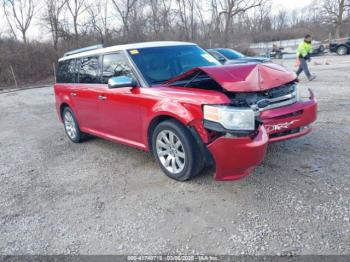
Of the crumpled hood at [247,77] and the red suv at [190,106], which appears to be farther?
the crumpled hood at [247,77]

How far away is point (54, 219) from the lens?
3.30m

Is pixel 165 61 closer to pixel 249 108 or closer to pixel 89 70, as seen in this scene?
pixel 89 70

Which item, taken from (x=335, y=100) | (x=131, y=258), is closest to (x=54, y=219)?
(x=131, y=258)

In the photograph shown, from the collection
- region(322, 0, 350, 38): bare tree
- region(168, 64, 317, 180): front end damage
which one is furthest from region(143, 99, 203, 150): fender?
region(322, 0, 350, 38): bare tree

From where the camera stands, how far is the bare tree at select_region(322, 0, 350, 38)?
44.9 m

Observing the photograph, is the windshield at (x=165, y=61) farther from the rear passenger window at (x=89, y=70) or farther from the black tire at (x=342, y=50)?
the black tire at (x=342, y=50)

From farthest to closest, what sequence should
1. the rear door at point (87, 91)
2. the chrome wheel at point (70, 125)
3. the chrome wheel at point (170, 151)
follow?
the chrome wheel at point (70, 125) → the rear door at point (87, 91) → the chrome wheel at point (170, 151)

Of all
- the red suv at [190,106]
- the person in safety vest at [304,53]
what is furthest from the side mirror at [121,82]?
the person in safety vest at [304,53]

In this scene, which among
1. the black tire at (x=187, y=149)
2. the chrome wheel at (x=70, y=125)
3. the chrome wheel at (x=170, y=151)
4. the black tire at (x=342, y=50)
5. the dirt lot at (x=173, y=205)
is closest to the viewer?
the dirt lot at (x=173, y=205)

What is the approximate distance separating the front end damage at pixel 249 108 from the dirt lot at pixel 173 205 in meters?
0.43

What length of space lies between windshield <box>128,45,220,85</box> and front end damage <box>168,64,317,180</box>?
361mm

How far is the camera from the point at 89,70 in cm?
514

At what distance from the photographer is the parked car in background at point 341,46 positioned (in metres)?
25.9

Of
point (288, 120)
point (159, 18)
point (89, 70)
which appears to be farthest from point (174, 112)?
point (159, 18)
